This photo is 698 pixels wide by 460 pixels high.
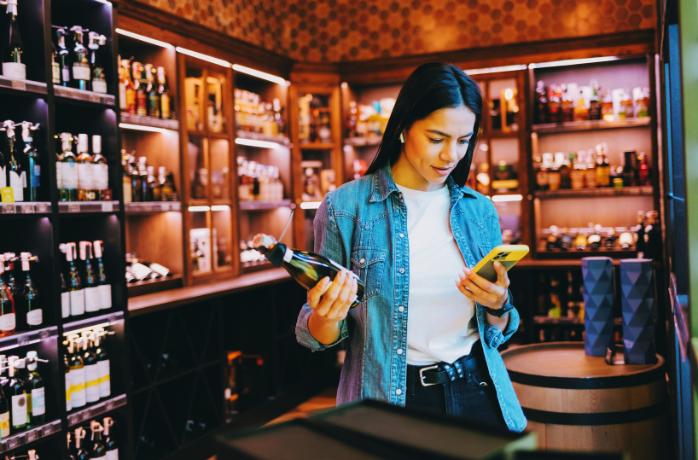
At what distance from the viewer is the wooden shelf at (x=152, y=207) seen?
4.21 meters

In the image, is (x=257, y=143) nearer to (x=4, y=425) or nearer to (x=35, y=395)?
(x=35, y=395)

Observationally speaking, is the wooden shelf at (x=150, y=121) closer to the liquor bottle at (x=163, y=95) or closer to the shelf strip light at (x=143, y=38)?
the liquor bottle at (x=163, y=95)

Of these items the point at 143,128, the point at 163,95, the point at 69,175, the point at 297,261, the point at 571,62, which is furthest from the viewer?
the point at 571,62

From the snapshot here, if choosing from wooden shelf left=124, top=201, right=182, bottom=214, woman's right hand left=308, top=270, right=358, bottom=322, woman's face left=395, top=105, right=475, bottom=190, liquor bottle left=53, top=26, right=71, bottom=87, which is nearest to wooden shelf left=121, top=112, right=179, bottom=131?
wooden shelf left=124, top=201, right=182, bottom=214

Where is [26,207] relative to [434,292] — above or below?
above

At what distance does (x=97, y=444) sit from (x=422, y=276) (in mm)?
2457

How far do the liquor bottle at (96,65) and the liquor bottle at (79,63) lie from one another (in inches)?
1.3

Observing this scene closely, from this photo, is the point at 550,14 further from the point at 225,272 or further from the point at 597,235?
the point at 225,272

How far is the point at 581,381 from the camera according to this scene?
278cm

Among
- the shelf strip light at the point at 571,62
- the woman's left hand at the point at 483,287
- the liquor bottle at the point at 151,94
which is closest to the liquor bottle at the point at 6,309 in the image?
the liquor bottle at the point at 151,94

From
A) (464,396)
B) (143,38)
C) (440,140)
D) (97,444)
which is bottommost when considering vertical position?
(97,444)

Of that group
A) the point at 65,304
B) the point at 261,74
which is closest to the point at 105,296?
the point at 65,304

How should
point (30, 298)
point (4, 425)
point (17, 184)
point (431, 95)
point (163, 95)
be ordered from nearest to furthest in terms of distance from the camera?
point (431, 95) < point (4, 425) < point (17, 184) < point (30, 298) < point (163, 95)

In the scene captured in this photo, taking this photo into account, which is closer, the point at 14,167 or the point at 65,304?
the point at 14,167
